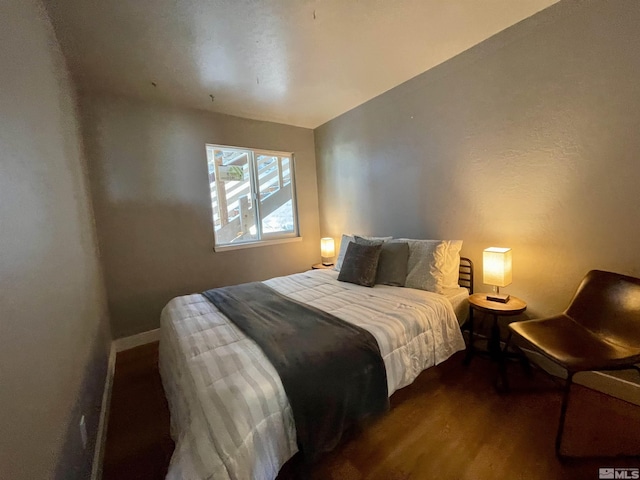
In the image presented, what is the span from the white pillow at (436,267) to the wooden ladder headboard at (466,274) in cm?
15

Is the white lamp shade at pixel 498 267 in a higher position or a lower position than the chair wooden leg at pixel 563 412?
higher

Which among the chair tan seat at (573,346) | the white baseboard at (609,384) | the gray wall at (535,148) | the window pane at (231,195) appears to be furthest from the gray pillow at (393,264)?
the window pane at (231,195)

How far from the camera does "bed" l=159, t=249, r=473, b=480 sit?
3.22 ft

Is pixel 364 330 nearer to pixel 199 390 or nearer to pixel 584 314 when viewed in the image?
pixel 199 390

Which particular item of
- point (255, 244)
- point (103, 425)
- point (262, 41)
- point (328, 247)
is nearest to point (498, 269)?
point (328, 247)

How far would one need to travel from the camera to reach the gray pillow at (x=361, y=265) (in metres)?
2.49

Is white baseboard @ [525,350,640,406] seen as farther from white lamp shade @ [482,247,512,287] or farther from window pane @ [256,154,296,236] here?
window pane @ [256,154,296,236]

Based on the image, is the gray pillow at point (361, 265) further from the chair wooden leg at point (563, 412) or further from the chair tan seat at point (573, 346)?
the chair wooden leg at point (563, 412)

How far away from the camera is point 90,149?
249 cm

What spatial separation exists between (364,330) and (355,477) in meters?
0.69

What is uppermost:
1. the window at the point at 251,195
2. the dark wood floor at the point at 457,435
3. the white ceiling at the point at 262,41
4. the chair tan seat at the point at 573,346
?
the white ceiling at the point at 262,41

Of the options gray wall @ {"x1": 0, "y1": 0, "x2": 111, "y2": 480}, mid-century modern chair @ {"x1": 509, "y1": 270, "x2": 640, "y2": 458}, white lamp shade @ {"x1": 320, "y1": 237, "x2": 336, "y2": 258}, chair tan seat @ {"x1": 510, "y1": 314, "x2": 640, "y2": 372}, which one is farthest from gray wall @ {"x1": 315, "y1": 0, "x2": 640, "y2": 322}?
gray wall @ {"x1": 0, "y1": 0, "x2": 111, "y2": 480}

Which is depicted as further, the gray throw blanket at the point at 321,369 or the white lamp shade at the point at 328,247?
the white lamp shade at the point at 328,247

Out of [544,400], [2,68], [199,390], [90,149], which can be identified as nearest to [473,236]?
[544,400]
